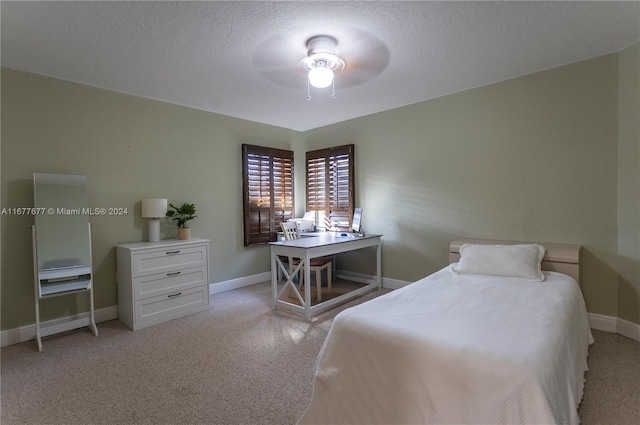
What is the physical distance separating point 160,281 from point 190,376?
1.37 meters

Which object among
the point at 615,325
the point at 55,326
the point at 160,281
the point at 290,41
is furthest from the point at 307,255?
the point at 615,325

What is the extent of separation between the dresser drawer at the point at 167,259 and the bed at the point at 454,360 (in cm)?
233

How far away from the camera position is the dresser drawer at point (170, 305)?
3.13 metres

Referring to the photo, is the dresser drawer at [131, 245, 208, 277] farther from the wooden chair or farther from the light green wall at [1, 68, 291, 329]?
the wooden chair

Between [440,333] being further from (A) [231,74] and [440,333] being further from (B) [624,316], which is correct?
(A) [231,74]

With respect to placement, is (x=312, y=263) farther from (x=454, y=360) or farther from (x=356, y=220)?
(x=454, y=360)

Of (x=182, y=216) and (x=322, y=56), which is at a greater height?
(x=322, y=56)

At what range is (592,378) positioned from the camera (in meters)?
2.10

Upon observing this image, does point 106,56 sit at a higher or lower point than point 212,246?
higher

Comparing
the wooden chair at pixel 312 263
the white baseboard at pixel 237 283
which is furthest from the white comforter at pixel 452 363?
the white baseboard at pixel 237 283

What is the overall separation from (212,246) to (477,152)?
3.63 meters

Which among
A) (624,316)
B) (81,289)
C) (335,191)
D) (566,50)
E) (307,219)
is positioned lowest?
(624,316)

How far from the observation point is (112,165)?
341cm

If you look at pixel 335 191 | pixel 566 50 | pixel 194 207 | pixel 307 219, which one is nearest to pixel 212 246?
pixel 194 207
